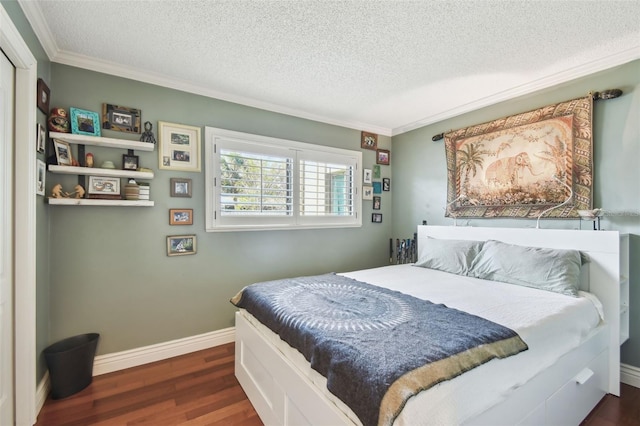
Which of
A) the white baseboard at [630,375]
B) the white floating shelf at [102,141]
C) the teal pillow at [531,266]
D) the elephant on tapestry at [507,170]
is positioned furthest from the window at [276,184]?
the white baseboard at [630,375]

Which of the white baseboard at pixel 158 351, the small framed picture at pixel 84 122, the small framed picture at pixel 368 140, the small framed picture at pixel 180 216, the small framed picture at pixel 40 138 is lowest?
the white baseboard at pixel 158 351

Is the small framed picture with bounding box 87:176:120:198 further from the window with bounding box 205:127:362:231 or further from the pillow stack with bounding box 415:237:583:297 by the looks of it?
the pillow stack with bounding box 415:237:583:297

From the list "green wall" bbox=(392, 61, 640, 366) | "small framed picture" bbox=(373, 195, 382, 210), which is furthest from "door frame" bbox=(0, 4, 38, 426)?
"green wall" bbox=(392, 61, 640, 366)

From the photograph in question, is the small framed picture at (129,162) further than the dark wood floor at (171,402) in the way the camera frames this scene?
Yes

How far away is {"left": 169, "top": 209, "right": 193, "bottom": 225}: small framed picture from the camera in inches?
100

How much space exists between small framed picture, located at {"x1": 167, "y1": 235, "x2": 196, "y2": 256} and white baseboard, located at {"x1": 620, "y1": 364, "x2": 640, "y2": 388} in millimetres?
3602

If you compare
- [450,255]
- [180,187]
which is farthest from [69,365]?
[450,255]

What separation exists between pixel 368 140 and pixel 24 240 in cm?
341

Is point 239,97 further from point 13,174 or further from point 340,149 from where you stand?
point 13,174

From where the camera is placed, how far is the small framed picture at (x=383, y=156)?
3.91m

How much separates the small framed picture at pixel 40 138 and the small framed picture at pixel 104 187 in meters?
0.34

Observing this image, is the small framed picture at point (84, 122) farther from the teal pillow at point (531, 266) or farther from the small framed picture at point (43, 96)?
the teal pillow at point (531, 266)

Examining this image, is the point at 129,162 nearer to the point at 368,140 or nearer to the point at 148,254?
the point at 148,254

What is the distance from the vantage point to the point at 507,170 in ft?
9.14
